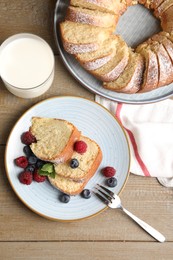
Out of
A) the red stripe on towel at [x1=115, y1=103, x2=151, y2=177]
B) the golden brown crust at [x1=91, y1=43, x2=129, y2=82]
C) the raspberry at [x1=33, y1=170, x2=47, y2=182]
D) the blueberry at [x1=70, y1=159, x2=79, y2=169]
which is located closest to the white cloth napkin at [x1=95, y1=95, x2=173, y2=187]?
the red stripe on towel at [x1=115, y1=103, x2=151, y2=177]

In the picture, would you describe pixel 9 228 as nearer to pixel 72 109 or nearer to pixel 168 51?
pixel 72 109

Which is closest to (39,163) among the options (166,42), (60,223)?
(60,223)

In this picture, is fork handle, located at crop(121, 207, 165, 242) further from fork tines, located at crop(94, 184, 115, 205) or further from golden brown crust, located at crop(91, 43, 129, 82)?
golden brown crust, located at crop(91, 43, 129, 82)

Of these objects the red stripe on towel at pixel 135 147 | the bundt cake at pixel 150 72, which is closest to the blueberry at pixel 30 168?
the red stripe on towel at pixel 135 147

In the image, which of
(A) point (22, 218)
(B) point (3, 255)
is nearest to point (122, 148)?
(A) point (22, 218)

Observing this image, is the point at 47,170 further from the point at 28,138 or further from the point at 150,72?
the point at 150,72
